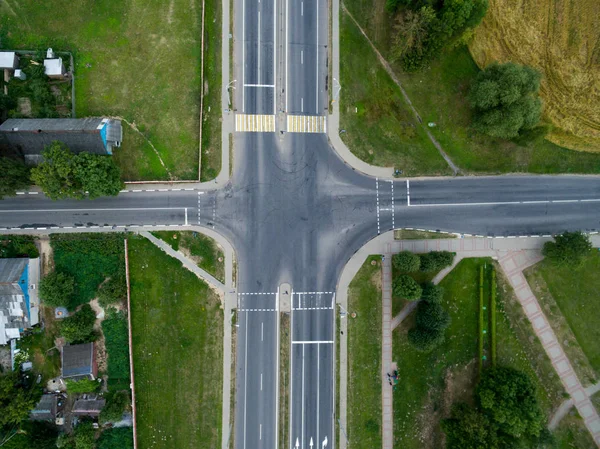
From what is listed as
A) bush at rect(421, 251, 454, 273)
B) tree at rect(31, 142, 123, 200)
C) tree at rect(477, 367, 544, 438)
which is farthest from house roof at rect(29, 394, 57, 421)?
tree at rect(477, 367, 544, 438)

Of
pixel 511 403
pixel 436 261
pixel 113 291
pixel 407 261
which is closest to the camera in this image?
pixel 511 403

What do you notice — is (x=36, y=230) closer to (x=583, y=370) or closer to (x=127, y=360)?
(x=127, y=360)

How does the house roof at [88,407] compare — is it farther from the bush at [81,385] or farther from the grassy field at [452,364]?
the grassy field at [452,364]

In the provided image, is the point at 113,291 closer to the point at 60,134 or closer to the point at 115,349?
the point at 115,349

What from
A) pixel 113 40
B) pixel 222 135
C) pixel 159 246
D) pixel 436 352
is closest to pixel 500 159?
pixel 436 352

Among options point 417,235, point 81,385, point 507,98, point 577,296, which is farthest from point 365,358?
point 507,98

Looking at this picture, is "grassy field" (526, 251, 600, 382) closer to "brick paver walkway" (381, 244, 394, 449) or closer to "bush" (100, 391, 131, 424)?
"brick paver walkway" (381, 244, 394, 449)
